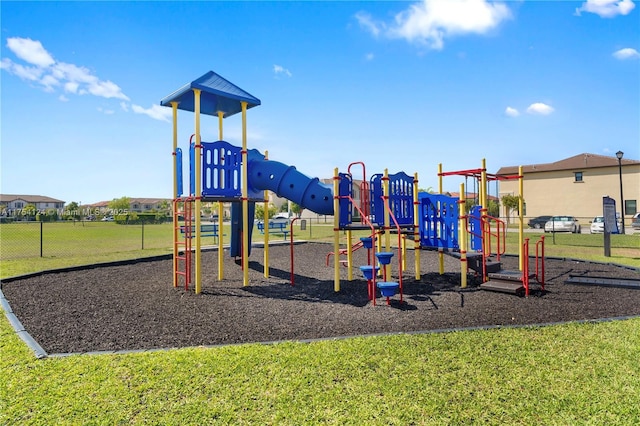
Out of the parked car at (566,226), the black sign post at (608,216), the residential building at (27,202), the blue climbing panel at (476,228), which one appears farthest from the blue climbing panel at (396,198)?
the residential building at (27,202)

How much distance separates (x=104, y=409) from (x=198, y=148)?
5.81 m

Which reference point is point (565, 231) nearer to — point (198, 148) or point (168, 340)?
point (198, 148)

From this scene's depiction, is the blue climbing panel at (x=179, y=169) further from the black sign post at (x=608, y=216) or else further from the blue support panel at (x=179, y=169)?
the black sign post at (x=608, y=216)

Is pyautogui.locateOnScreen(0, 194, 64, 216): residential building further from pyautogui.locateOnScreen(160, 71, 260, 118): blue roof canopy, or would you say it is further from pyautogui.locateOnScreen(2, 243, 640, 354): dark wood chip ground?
pyautogui.locateOnScreen(2, 243, 640, 354): dark wood chip ground

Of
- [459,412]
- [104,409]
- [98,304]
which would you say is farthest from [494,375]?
[98,304]

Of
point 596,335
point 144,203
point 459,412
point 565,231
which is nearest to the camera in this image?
point 459,412

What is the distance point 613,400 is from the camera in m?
3.09

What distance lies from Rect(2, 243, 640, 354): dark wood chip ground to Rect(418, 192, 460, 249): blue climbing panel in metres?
0.87

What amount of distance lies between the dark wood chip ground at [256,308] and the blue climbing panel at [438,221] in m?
0.87

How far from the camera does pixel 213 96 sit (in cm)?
880

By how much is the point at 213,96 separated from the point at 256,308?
16.4 feet

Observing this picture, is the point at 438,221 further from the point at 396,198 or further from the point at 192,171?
the point at 192,171

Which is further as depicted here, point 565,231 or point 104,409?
point 565,231

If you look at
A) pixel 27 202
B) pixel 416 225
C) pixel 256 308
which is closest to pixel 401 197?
pixel 416 225
